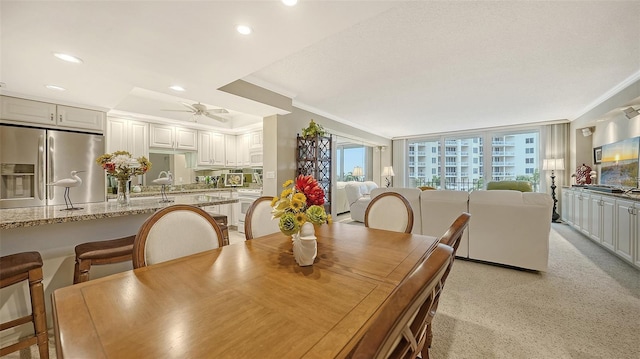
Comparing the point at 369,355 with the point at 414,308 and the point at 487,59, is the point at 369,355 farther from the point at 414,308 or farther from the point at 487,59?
the point at 487,59

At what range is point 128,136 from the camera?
4.12m

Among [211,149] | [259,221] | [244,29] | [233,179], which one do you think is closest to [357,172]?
[233,179]

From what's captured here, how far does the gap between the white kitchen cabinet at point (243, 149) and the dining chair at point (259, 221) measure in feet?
12.6

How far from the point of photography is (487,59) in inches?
107

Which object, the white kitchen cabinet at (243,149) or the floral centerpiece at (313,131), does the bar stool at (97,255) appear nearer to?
the floral centerpiece at (313,131)

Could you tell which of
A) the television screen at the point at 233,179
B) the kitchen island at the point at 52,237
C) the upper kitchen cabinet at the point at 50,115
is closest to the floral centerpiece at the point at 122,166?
the kitchen island at the point at 52,237

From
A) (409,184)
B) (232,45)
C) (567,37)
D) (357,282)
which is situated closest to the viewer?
(357,282)

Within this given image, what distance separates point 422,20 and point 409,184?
6.37 metres

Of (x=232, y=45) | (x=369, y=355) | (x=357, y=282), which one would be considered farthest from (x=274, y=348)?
(x=232, y=45)

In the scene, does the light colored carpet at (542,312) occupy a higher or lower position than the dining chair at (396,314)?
lower

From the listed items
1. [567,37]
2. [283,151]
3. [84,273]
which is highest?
[567,37]

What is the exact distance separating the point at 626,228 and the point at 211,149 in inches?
254

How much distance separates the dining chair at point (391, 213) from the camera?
191cm

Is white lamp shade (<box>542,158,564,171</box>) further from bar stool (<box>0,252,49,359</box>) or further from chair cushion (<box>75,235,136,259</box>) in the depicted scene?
bar stool (<box>0,252,49,359</box>)
